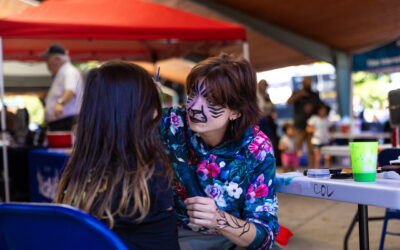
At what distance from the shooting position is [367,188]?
3.46ft

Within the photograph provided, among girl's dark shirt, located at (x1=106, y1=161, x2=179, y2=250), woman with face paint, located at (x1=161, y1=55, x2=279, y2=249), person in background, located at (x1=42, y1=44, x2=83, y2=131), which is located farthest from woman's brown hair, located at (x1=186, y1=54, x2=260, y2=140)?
person in background, located at (x1=42, y1=44, x2=83, y2=131)

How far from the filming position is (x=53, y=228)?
2.36 ft

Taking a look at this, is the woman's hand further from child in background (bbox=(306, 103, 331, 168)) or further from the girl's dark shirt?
child in background (bbox=(306, 103, 331, 168))

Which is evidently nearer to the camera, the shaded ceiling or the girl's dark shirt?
the girl's dark shirt

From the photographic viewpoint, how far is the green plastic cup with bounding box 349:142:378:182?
1189 mm

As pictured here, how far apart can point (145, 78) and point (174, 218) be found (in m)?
0.33

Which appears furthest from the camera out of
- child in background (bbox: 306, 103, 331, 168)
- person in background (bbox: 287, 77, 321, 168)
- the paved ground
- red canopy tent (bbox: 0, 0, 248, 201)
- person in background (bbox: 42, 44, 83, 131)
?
person in background (bbox: 287, 77, 321, 168)

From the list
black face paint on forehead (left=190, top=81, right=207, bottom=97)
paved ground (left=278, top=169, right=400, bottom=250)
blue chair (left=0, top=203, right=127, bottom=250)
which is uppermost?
black face paint on forehead (left=190, top=81, right=207, bottom=97)

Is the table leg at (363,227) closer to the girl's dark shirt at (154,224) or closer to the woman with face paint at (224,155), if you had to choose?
the woman with face paint at (224,155)

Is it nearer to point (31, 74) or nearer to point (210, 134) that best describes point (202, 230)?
point (210, 134)

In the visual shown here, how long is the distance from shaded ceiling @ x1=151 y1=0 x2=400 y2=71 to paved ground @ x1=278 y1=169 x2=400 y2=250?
3915mm

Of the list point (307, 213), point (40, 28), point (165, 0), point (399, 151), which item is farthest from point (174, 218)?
point (165, 0)

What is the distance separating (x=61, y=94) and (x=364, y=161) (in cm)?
342

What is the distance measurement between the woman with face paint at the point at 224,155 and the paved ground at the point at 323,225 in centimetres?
69
